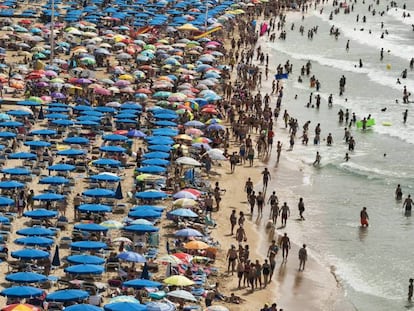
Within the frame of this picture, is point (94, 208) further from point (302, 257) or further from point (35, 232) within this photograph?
point (302, 257)

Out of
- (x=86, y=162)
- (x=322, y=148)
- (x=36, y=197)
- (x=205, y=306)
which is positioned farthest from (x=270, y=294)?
(x=322, y=148)

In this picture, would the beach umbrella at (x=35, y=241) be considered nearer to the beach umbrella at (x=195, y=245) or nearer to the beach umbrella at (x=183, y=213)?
the beach umbrella at (x=195, y=245)

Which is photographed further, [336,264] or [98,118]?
[98,118]

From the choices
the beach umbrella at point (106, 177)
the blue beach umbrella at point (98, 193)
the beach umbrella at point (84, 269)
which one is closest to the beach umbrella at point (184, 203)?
the blue beach umbrella at point (98, 193)

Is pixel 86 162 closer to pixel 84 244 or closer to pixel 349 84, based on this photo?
pixel 84 244

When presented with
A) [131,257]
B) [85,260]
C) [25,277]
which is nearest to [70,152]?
[131,257]

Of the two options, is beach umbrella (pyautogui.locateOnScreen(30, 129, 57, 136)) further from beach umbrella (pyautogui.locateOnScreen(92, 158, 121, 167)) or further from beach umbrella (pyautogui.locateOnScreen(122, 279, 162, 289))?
beach umbrella (pyautogui.locateOnScreen(122, 279, 162, 289))
